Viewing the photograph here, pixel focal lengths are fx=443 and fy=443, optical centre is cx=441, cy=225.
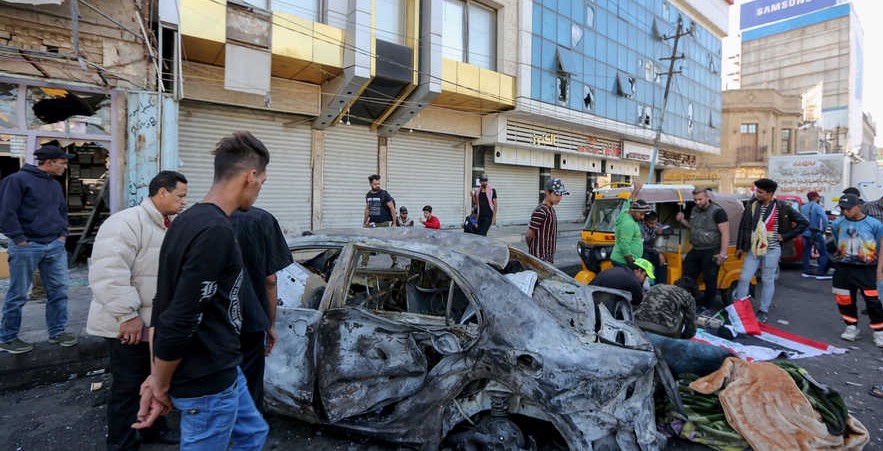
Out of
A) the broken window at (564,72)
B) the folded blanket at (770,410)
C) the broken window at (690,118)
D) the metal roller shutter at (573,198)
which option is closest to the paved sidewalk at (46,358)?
the folded blanket at (770,410)

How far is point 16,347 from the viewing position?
382 centimetres

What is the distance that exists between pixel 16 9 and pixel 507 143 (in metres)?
11.8

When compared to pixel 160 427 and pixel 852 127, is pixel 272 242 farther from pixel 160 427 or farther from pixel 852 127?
pixel 852 127

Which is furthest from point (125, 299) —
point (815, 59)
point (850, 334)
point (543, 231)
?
point (815, 59)

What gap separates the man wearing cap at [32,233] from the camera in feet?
12.1

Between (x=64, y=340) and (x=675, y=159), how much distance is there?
2799 cm

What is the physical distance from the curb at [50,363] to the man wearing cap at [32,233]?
10 cm

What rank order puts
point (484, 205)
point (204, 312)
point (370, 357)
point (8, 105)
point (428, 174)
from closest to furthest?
1. point (204, 312)
2. point (370, 357)
3. point (8, 105)
4. point (484, 205)
5. point (428, 174)

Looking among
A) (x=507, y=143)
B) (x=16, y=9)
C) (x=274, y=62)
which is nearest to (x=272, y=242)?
(x=16, y=9)

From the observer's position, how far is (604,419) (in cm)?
225

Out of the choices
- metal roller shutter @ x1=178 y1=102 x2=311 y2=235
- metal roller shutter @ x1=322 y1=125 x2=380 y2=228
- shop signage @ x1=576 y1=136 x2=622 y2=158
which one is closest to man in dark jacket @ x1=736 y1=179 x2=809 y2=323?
metal roller shutter @ x1=322 y1=125 x2=380 y2=228

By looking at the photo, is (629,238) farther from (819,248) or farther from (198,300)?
(819,248)

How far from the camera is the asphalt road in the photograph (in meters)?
2.90

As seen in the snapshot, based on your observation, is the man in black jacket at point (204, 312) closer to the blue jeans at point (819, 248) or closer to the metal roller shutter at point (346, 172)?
the metal roller shutter at point (346, 172)
